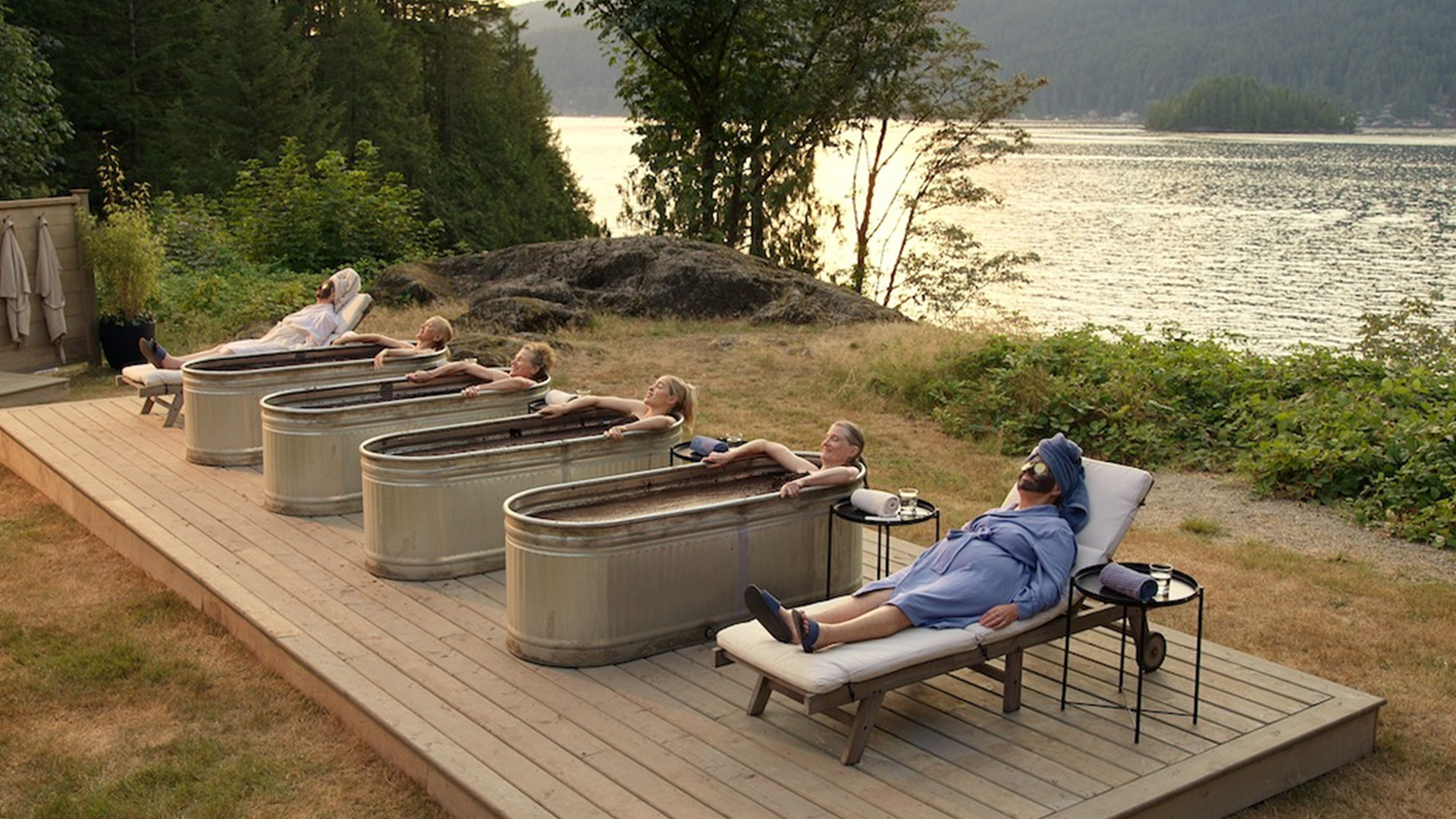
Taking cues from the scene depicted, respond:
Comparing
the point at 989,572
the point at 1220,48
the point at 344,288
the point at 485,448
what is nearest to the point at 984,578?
the point at 989,572

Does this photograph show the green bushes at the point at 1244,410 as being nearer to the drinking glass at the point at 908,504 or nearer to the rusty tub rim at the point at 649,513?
the drinking glass at the point at 908,504

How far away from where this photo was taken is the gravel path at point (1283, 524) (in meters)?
8.70

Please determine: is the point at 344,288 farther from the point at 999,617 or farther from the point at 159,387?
the point at 999,617

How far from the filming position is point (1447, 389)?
10781 millimetres

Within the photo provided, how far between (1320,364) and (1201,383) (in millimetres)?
1013

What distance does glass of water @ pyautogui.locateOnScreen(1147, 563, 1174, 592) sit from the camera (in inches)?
218

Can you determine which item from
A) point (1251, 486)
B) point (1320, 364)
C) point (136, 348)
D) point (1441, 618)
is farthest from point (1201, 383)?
point (136, 348)

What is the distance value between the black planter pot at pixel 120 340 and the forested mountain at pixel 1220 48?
81.1 meters

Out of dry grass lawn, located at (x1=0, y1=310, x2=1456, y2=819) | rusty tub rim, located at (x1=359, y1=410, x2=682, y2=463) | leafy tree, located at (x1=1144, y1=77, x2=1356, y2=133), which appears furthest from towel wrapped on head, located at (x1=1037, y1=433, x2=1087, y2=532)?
leafy tree, located at (x1=1144, y1=77, x2=1356, y2=133)

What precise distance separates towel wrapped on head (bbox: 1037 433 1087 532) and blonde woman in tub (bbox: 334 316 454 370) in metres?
5.55

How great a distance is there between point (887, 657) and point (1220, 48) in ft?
384

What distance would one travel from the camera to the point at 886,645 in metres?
5.35

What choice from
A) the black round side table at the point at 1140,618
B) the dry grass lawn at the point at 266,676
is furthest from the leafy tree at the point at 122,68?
the black round side table at the point at 1140,618

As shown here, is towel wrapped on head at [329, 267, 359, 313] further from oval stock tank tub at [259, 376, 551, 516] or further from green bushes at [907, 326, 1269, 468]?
green bushes at [907, 326, 1269, 468]
